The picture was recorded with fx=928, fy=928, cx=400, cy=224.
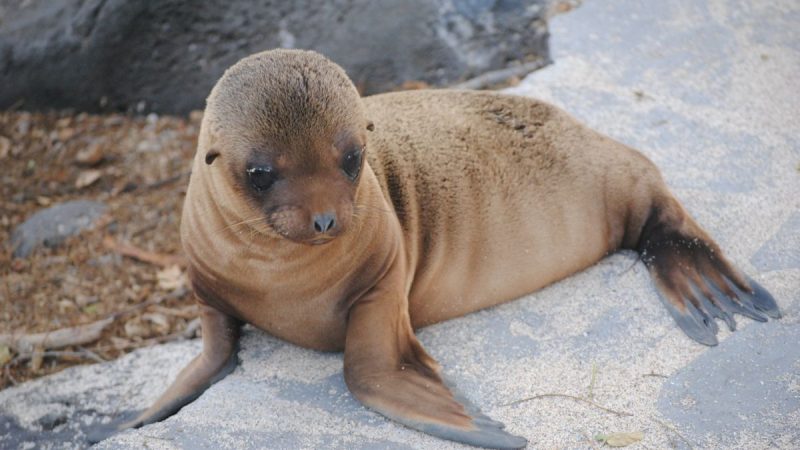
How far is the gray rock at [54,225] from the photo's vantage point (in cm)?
534

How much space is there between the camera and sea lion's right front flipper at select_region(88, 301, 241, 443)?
11.3ft

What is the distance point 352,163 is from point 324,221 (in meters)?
0.25

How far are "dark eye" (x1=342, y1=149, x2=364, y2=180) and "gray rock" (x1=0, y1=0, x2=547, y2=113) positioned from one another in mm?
3504

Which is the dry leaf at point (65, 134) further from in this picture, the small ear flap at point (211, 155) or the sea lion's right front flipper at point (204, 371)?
the small ear flap at point (211, 155)

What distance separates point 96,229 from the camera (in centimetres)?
548

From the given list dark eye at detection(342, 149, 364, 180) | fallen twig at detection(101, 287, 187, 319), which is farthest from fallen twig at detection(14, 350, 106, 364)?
dark eye at detection(342, 149, 364, 180)

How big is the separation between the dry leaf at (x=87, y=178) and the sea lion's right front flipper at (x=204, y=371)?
266cm

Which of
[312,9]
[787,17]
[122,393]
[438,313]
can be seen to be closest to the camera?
[438,313]

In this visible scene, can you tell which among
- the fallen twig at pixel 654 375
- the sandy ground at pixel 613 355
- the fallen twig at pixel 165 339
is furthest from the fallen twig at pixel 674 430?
the fallen twig at pixel 165 339

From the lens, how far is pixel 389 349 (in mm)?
3266

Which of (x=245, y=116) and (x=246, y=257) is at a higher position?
(x=245, y=116)

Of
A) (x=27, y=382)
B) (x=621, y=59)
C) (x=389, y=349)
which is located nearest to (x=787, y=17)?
(x=621, y=59)

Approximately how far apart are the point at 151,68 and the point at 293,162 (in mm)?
4036

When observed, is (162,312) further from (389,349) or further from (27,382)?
(389,349)
